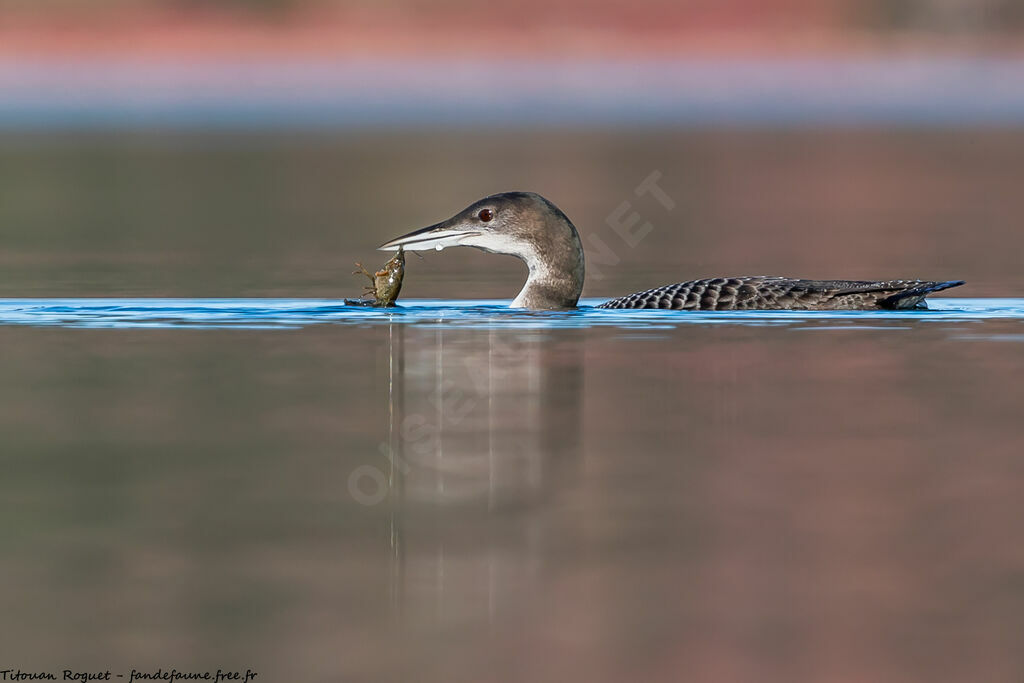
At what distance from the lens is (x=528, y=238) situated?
1282 cm

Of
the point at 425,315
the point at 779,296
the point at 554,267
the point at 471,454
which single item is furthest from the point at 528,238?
the point at 471,454

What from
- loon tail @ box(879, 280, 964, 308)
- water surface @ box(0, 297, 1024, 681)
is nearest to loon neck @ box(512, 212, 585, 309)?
water surface @ box(0, 297, 1024, 681)

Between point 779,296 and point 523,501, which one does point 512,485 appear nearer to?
point 523,501

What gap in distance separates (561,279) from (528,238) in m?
0.32

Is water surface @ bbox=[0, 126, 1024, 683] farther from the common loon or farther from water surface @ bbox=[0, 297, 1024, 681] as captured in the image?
the common loon

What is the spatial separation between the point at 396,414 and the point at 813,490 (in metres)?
2.34

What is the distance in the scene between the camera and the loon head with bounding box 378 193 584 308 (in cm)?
1270

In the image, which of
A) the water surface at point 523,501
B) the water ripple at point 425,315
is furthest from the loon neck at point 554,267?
the water surface at point 523,501

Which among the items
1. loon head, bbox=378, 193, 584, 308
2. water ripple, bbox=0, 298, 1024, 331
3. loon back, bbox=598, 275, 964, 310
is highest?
loon head, bbox=378, 193, 584, 308

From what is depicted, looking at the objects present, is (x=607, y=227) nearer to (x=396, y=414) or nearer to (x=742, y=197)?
(x=742, y=197)

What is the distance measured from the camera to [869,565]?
6.74 meters

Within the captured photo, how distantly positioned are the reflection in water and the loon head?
655mm

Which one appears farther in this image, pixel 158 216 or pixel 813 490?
pixel 158 216

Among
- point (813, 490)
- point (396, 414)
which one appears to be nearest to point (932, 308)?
point (396, 414)
